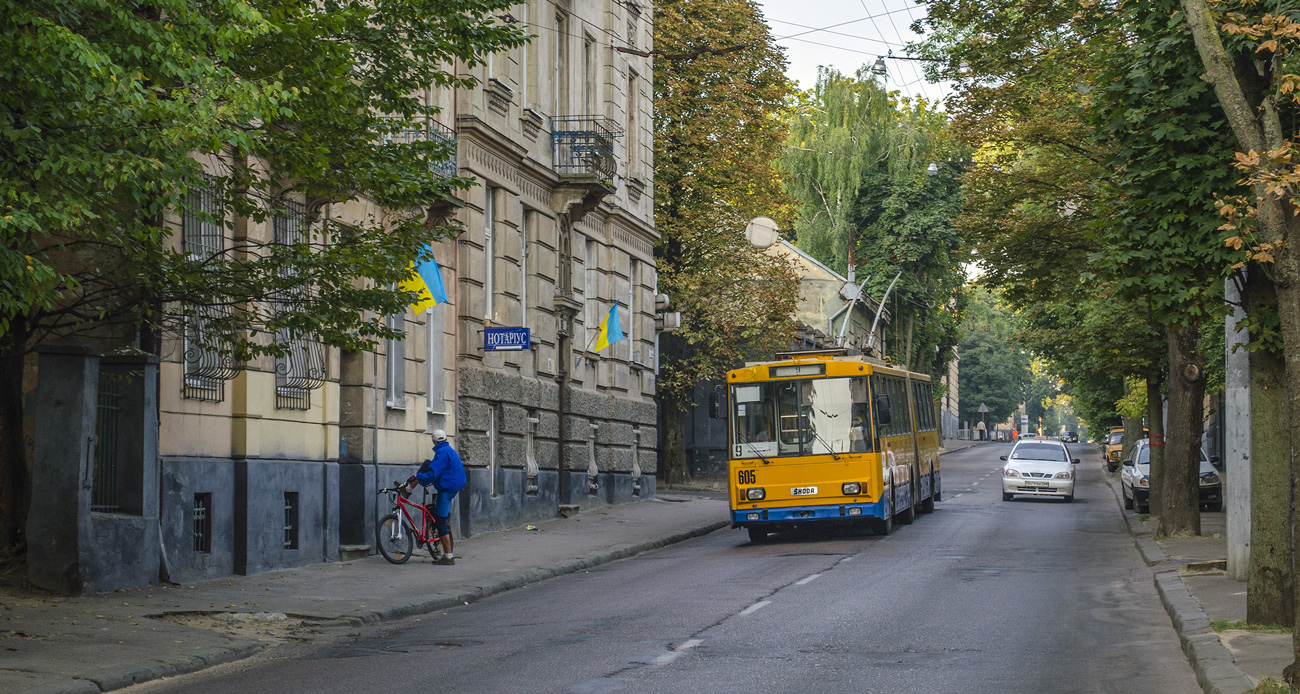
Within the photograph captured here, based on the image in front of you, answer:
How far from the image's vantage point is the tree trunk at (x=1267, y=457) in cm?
1199

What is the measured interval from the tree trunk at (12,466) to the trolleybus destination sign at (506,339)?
377 inches

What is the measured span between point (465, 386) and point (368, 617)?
420 inches

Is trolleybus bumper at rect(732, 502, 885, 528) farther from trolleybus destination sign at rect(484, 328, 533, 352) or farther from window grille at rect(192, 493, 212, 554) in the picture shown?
window grille at rect(192, 493, 212, 554)

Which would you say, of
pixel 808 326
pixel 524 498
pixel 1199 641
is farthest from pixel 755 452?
pixel 808 326

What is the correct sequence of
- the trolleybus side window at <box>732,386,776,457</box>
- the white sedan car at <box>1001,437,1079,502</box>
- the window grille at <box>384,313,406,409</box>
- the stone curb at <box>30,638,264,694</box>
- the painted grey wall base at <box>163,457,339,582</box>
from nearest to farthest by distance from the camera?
the stone curb at <box>30,638,264,694</box>
the painted grey wall base at <box>163,457,339,582</box>
the window grille at <box>384,313,406,409</box>
the trolleybus side window at <box>732,386,776,457</box>
the white sedan car at <box>1001,437,1079,502</box>

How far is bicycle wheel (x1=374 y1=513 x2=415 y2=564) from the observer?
63.2 feet

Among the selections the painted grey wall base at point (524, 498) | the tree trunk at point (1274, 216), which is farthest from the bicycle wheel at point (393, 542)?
the tree trunk at point (1274, 216)

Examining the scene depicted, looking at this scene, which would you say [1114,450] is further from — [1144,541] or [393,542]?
[393,542]

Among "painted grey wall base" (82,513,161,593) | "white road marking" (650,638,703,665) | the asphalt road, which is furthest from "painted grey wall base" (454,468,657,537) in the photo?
"white road marking" (650,638,703,665)

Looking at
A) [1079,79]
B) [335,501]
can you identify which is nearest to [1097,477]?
[1079,79]

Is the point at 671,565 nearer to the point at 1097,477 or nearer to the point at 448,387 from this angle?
the point at 448,387

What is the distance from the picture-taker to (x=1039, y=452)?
37656mm

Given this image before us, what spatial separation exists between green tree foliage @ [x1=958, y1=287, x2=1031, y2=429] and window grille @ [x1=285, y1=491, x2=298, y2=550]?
105055 millimetres

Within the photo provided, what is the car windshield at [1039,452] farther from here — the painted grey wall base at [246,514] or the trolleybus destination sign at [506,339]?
the painted grey wall base at [246,514]
